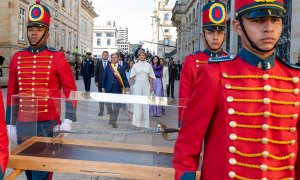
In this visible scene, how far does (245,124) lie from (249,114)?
56 mm

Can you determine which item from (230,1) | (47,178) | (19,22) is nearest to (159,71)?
(230,1)

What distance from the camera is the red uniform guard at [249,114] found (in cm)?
194

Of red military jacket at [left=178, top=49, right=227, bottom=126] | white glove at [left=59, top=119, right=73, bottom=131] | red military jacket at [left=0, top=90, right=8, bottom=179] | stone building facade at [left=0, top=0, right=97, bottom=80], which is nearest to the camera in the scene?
red military jacket at [left=0, top=90, right=8, bottom=179]

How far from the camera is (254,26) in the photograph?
1.95m

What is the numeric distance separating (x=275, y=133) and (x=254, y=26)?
1.87 feet

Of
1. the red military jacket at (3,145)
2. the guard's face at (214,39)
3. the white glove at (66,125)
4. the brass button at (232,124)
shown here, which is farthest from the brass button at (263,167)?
the guard's face at (214,39)

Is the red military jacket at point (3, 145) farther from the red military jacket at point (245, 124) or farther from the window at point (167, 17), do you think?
the window at point (167, 17)

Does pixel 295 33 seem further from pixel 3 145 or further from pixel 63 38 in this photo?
pixel 63 38

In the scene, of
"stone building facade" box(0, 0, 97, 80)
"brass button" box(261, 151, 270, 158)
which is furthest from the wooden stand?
"stone building facade" box(0, 0, 97, 80)

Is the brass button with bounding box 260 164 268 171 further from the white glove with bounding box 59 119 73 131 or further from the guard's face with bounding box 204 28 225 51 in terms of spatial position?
the guard's face with bounding box 204 28 225 51

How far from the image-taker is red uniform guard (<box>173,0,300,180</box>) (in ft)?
6.38

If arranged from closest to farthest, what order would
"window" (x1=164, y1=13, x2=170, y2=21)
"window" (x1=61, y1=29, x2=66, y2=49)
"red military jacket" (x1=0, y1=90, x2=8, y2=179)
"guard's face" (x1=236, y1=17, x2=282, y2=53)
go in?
"guard's face" (x1=236, y1=17, x2=282, y2=53) < "red military jacket" (x1=0, y1=90, x2=8, y2=179) < "window" (x1=61, y1=29, x2=66, y2=49) < "window" (x1=164, y1=13, x2=170, y2=21)

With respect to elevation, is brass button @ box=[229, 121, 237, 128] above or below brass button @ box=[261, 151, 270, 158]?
above

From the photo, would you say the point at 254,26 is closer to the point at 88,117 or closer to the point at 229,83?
the point at 229,83
